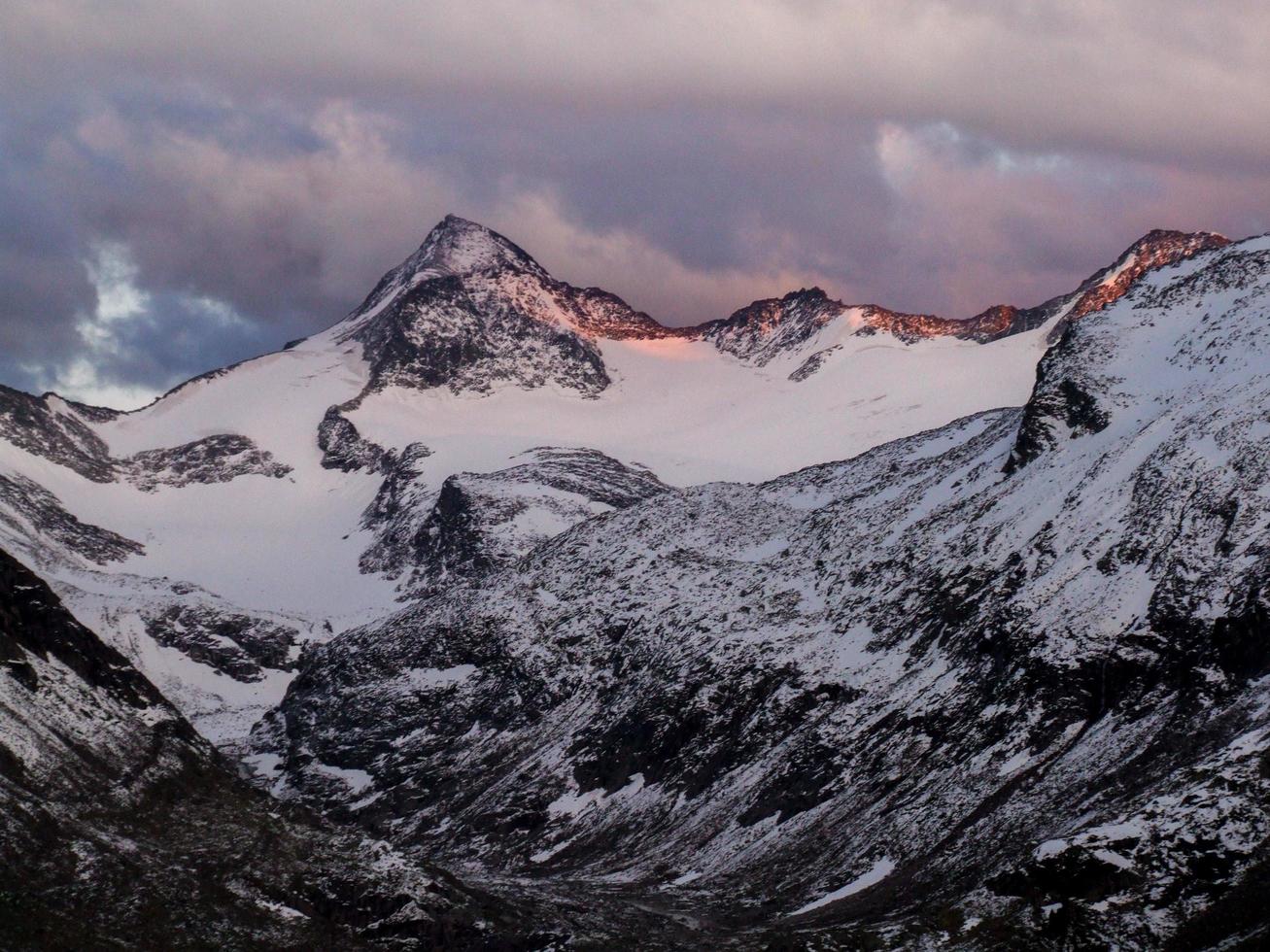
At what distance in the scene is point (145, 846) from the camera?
15275 centimetres

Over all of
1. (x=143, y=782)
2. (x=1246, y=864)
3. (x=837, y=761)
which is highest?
(x=143, y=782)

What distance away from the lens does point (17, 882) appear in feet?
450

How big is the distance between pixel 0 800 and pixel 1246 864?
90.9 meters

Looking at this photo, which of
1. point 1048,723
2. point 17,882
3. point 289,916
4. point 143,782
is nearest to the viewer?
point 17,882

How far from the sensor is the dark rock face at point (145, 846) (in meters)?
140

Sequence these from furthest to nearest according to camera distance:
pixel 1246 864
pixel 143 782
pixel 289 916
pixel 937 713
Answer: pixel 937 713, pixel 143 782, pixel 289 916, pixel 1246 864

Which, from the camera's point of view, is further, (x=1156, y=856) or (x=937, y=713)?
(x=937, y=713)

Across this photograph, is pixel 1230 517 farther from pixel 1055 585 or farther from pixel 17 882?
pixel 17 882

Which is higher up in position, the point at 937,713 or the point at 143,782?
the point at 143,782

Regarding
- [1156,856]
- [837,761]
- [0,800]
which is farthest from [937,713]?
[0,800]

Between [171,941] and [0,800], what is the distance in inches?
744

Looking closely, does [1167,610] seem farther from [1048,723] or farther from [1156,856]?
[1156,856]

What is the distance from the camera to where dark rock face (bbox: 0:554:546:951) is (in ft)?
459

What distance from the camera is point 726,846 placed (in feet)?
639
